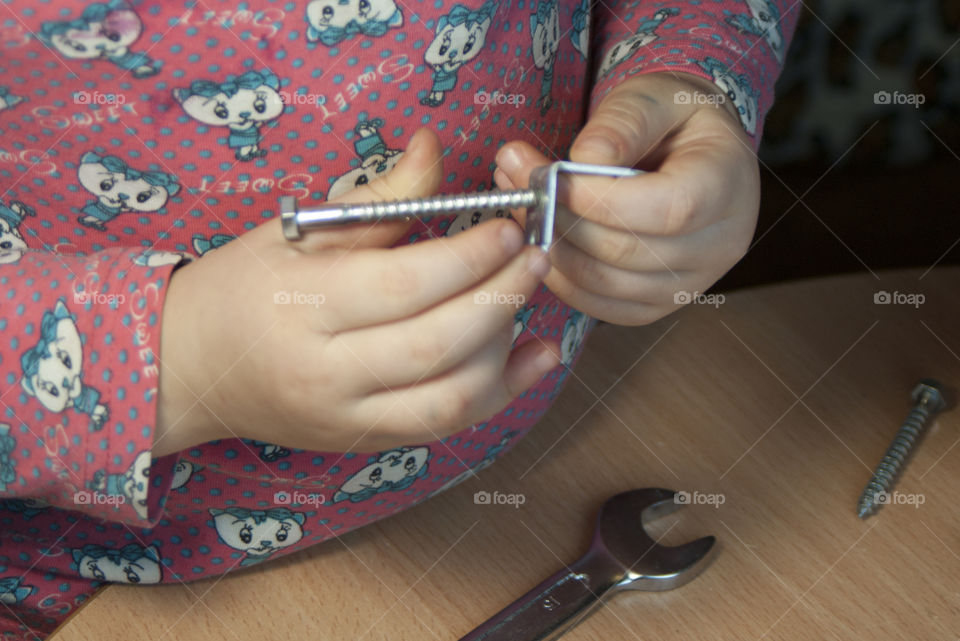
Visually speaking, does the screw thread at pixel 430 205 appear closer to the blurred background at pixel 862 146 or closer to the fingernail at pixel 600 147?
the fingernail at pixel 600 147

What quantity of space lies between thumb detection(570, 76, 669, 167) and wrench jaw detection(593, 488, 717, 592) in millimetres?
226

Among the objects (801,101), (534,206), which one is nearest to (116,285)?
(534,206)

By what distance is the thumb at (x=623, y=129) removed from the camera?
1.41ft

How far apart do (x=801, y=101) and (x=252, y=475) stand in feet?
3.70

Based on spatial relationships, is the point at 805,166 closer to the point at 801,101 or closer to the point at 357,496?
the point at 801,101

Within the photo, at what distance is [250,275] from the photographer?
398 millimetres
